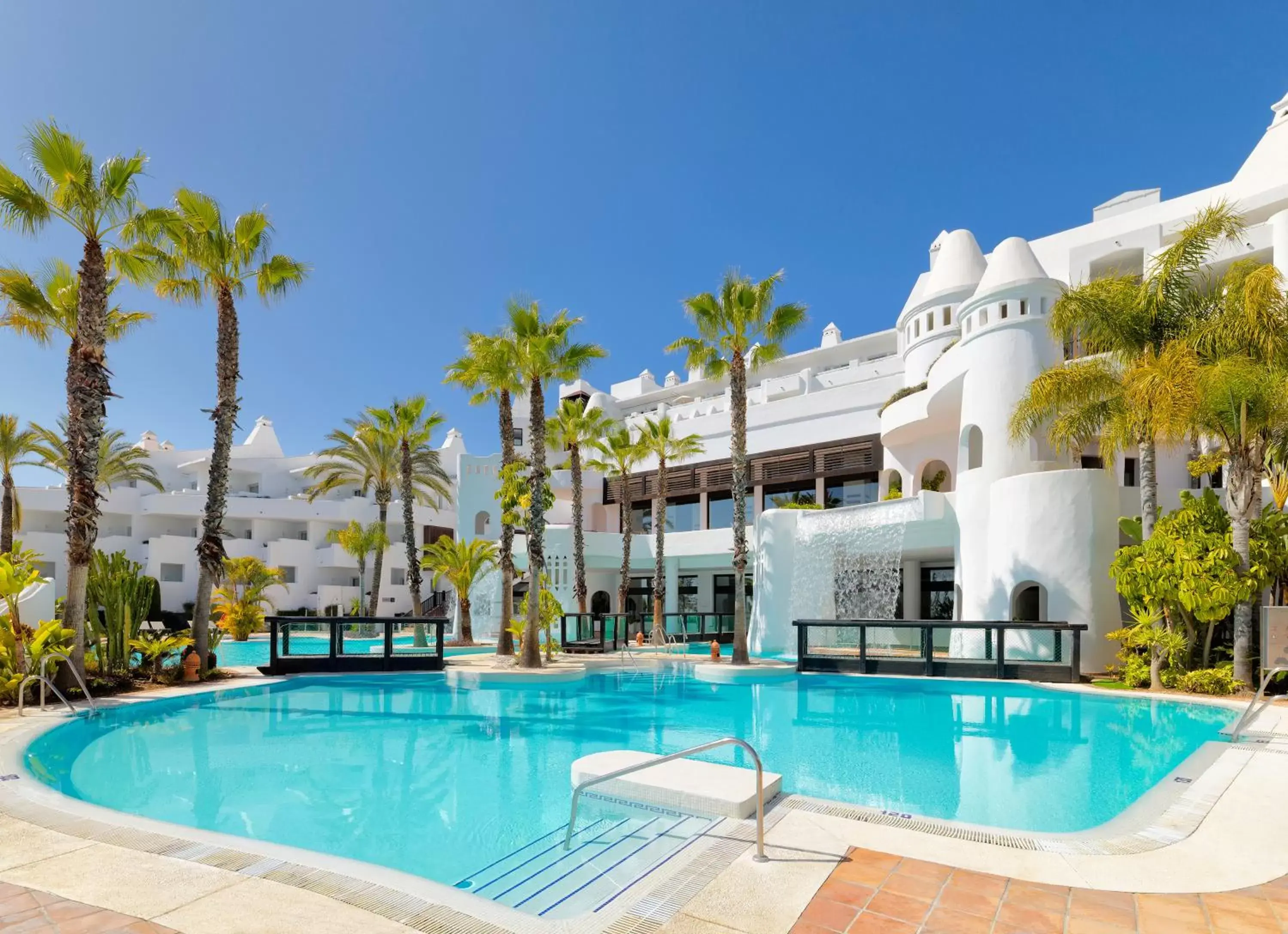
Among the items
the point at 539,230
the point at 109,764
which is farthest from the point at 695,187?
the point at 109,764

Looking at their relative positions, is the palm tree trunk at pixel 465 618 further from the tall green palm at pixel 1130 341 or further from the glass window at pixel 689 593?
the tall green palm at pixel 1130 341

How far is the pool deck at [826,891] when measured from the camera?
389cm

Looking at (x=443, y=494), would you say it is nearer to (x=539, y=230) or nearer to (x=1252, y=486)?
(x=539, y=230)

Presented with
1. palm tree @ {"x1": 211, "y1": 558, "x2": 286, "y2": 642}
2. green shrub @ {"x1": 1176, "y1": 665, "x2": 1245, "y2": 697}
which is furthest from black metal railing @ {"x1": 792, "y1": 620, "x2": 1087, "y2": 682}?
palm tree @ {"x1": 211, "y1": 558, "x2": 286, "y2": 642}

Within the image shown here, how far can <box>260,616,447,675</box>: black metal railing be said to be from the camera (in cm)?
1772

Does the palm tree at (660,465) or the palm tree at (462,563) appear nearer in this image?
the palm tree at (462,563)

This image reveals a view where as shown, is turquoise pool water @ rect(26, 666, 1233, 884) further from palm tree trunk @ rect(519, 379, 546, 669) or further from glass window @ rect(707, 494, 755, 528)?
glass window @ rect(707, 494, 755, 528)

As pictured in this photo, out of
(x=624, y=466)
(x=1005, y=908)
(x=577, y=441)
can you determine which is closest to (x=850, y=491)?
(x=624, y=466)

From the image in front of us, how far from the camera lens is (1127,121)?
16.2m

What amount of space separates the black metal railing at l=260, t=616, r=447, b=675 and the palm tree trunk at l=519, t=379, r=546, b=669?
2.11 m

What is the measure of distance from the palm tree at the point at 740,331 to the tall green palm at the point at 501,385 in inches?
184

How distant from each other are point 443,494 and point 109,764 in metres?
25.3

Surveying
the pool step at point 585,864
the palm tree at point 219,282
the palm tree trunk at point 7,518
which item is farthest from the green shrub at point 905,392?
the palm tree trunk at point 7,518

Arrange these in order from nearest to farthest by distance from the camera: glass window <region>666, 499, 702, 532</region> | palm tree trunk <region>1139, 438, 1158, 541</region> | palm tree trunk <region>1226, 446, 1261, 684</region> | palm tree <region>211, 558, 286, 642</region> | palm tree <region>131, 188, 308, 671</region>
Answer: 1. palm tree trunk <region>1226, 446, 1261, 684</region>
2. palm tree trunk <region>1139, 438, 1158, 541</region>
3. palm tree <region>131, 188, 308, 671</region>
4. palm tree <region>211, 558, 286, 642</region>
5. glass window <region>666, 499, 702, 532</region>
